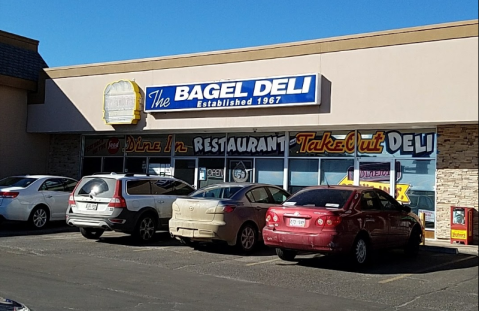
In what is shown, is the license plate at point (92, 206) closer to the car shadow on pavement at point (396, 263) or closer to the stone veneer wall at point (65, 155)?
the car shadow on pavement at point (396, 263)

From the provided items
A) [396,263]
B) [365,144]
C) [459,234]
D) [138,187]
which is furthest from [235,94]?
[396,263]

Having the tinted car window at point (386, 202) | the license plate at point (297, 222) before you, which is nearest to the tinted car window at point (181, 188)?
the license plate at point (297, 222)

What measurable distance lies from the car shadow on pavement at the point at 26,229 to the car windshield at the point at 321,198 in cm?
802

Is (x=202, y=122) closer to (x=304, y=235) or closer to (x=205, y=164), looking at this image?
(x=205, y=164)

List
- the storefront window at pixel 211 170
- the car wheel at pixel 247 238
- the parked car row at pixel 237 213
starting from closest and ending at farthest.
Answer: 1. the parked car row at pixel 237 213
2. the car wheel at pixel 247 238
3. the storefront window at pixel 211 170

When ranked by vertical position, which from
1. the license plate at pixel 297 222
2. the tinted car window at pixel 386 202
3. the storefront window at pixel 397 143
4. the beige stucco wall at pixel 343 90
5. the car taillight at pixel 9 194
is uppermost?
the beige stucco wall at pixel 343 90

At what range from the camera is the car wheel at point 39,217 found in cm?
1612

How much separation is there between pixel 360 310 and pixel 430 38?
896cm

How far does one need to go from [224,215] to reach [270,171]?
22.3 feet

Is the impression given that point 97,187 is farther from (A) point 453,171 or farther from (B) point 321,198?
(A) point 453,171

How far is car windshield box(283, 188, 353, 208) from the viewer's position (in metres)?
10.6

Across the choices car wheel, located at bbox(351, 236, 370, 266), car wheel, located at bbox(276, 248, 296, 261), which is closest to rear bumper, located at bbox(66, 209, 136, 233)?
car wheel, located at bbox(276, 248, 296, 261)

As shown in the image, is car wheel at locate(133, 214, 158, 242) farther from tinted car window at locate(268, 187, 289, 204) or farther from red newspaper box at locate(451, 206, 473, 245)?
red newspaper box at locate(451, 206, 473, 245)

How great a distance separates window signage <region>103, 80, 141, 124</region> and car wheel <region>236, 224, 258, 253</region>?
8723mm
